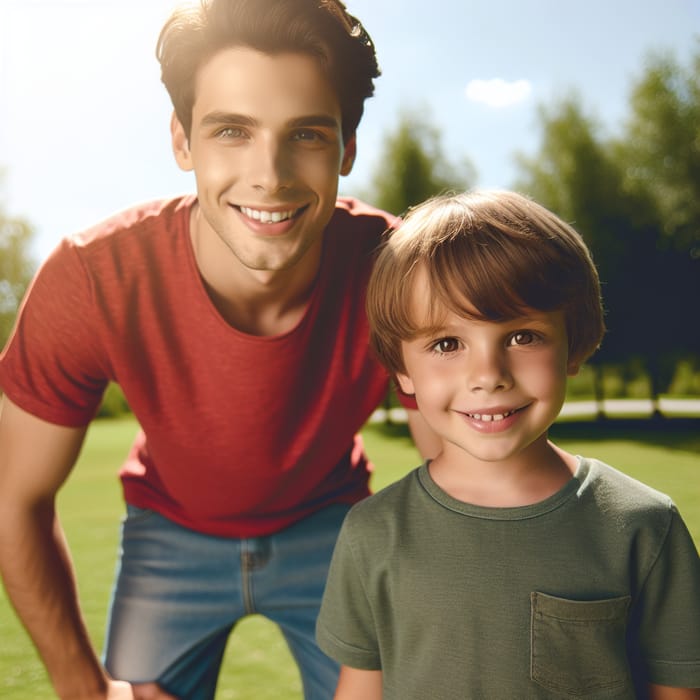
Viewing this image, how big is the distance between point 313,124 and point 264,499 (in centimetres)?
101

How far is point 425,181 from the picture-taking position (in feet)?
60.6

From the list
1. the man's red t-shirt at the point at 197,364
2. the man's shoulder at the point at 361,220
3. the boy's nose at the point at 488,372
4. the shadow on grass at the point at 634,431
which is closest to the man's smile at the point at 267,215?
the man's red t-shirt at the point at 197,364

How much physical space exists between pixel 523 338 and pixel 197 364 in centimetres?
96

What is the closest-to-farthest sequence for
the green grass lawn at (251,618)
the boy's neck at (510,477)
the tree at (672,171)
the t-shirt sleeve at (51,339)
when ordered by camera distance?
the boy's neck at (510,477)
the t-shirt sleeve at (51,339)
the green grass lawn at (251,618)
the tree at (672,171)

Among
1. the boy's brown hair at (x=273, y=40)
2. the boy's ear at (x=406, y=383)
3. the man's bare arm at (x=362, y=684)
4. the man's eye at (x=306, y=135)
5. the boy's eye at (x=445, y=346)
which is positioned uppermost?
the boy's brown hair at (x=273, y=40)

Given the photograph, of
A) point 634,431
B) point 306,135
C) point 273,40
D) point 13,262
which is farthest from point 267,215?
point 13,262

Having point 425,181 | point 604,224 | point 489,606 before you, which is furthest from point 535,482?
point 425,181

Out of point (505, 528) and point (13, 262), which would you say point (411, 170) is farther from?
point (505, 528)

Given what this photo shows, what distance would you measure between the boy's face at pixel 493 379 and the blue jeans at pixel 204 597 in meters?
0.96

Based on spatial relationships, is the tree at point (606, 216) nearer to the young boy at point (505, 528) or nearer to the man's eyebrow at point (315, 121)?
the man's eyebrow at point (315, 121)

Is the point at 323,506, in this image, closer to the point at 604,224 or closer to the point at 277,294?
the point at 277,294

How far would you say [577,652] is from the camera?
55.7 inches

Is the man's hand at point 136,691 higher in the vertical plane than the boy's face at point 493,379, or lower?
lower

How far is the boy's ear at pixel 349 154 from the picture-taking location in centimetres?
213
